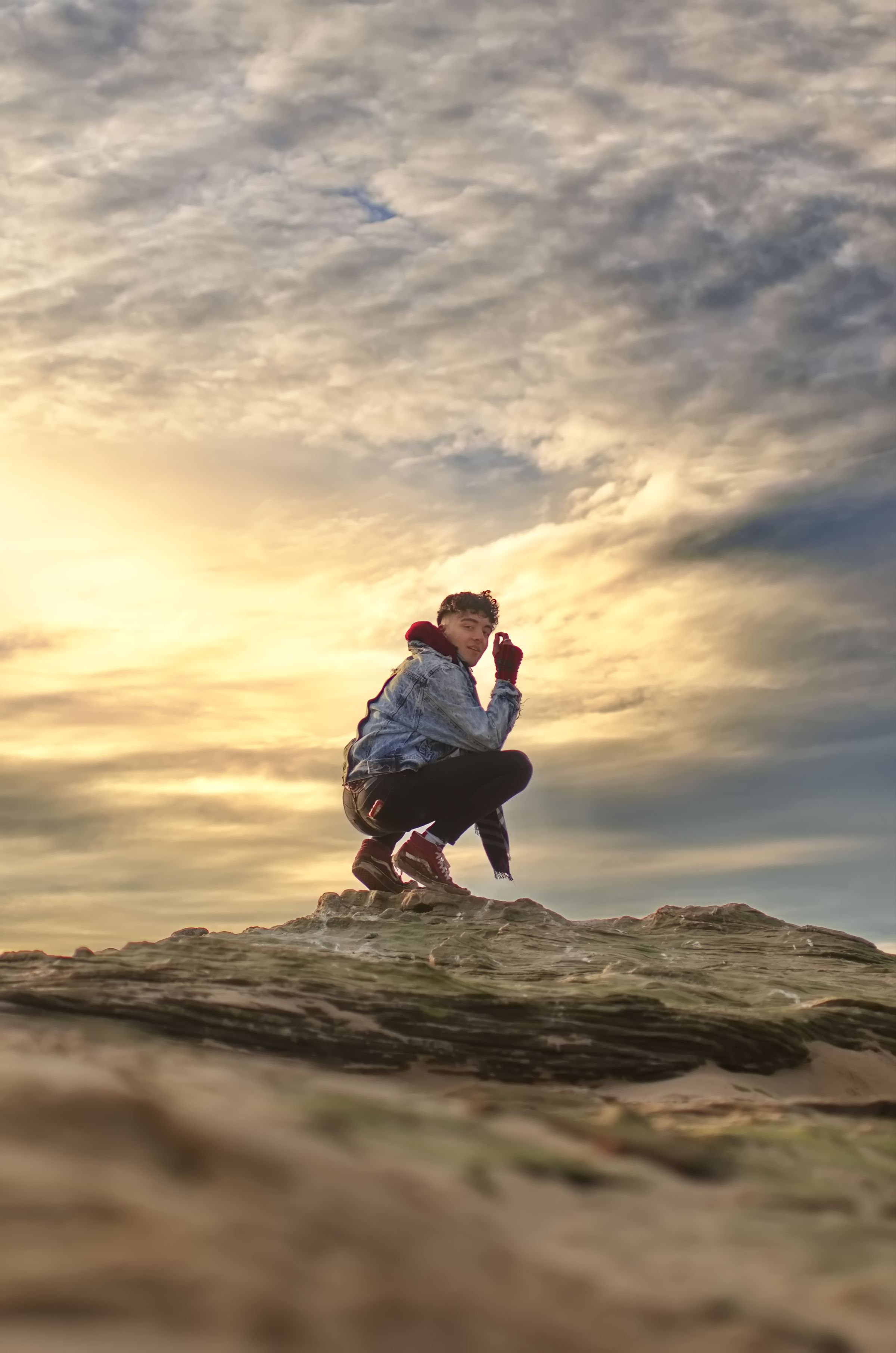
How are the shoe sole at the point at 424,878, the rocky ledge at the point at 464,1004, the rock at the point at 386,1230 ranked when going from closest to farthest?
the rock at the point at 386,1230
the rocky ledge at the point at 464,1004
the shoe sole at the point at 424,878

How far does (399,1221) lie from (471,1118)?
627 mm

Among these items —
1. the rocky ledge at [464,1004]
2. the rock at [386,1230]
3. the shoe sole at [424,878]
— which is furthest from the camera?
the shoe sole at [424,878]

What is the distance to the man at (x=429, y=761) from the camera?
302 inches

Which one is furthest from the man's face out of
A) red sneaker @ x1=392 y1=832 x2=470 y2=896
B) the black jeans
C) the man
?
red sneaker @ x1=392 y1=832 x2=470 y2=896

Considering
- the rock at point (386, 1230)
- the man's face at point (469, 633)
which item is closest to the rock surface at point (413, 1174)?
the rock at point (386, 1230)

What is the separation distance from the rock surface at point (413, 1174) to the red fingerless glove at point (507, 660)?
157 inches

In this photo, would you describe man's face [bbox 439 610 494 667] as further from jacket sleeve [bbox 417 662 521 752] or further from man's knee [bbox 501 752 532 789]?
man's knee [bbox 501 752 532 789]

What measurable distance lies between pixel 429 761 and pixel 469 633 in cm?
93

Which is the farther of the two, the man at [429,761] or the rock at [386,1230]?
the man at [429,761]

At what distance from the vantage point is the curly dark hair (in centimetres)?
810

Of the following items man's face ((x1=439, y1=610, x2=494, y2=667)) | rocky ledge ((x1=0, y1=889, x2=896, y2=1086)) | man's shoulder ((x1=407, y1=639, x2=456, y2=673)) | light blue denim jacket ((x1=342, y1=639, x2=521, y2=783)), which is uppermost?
man's face ((x1=439, y1=610, x2=494, y2=667))

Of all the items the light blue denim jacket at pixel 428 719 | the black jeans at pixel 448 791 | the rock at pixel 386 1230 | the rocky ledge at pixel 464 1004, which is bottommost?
the rock at pixel 386 1230

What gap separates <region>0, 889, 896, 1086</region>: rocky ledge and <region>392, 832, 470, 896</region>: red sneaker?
5.11 feet

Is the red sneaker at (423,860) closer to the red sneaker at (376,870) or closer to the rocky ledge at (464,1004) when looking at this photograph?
the red sneaker at (376,870)
